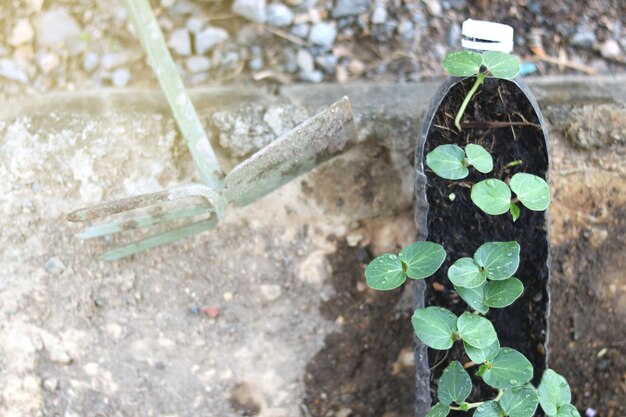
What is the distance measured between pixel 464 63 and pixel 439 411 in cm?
58

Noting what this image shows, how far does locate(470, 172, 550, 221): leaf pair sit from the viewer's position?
119 cm

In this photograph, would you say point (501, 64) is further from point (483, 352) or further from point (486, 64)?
point (483, 352)

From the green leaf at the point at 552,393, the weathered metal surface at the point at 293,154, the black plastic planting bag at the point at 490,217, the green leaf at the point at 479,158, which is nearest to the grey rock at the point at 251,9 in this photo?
the weathered metal surface at the point at 293,154

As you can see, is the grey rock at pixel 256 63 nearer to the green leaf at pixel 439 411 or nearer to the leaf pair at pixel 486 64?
the leaf pair at pixel 486 64

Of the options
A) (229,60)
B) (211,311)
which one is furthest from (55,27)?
(211,311)

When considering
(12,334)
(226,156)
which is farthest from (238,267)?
(12,334)

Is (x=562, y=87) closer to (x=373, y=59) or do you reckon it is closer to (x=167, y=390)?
(x=373, y=59)

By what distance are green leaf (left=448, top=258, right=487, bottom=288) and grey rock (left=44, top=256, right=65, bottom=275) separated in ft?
2.63

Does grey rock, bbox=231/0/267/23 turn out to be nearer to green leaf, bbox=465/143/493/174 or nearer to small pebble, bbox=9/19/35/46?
small pebble, bbox=9/19/35/46

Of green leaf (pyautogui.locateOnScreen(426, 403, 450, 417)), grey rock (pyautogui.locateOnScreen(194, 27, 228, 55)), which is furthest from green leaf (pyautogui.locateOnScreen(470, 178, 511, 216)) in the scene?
grey rock (pyautogui.locateOnScreen(194, 27, 228, 55))

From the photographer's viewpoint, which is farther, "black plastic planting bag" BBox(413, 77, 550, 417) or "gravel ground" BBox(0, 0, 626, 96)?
"gravel ground" BBox(0, 0, 626, 96)

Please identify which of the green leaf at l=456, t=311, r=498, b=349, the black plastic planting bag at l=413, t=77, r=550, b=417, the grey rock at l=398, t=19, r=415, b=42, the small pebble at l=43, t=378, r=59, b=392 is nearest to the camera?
the green leaf at l=456, t=311, r=498, b=349

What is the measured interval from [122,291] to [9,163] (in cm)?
35

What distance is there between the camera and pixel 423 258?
3.94 ft
